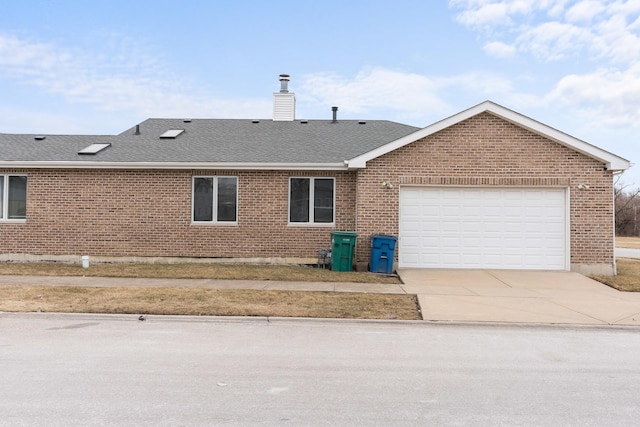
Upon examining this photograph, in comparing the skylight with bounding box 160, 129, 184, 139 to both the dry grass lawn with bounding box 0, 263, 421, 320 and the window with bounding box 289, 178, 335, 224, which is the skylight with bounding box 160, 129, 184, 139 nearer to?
the window with bounding box 289, 178, 335, 224

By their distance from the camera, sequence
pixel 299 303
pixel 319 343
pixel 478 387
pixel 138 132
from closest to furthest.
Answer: pixel 478 387 < pixel 319 343 < pixel 299 303 < pixel 138 132

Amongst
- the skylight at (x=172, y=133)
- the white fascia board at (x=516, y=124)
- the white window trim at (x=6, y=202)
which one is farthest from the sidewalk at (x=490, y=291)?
the skylight at (x=172, y=133)

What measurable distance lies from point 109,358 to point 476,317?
18.3 ft

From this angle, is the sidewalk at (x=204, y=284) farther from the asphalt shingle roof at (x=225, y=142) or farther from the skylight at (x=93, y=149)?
the skylight at (x=93, y=149)

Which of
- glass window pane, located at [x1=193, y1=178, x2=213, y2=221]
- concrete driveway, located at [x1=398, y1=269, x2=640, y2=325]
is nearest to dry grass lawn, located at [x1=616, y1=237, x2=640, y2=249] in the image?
concrete driveway, located at [x1=398, y1=269, x2=640, y2=325]

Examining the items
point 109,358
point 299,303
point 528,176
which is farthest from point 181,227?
point 528,176

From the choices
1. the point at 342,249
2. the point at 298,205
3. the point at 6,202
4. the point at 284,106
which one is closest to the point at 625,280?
the point at 342,249

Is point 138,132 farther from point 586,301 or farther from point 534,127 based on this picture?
point 586,301

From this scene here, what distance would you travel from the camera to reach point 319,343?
6.48m

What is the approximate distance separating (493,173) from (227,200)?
764 centimetres

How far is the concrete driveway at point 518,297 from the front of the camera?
8.09 m

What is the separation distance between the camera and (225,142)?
16.1 m

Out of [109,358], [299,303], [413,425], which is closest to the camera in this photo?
[413,425]

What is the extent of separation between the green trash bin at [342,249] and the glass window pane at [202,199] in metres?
3.95
